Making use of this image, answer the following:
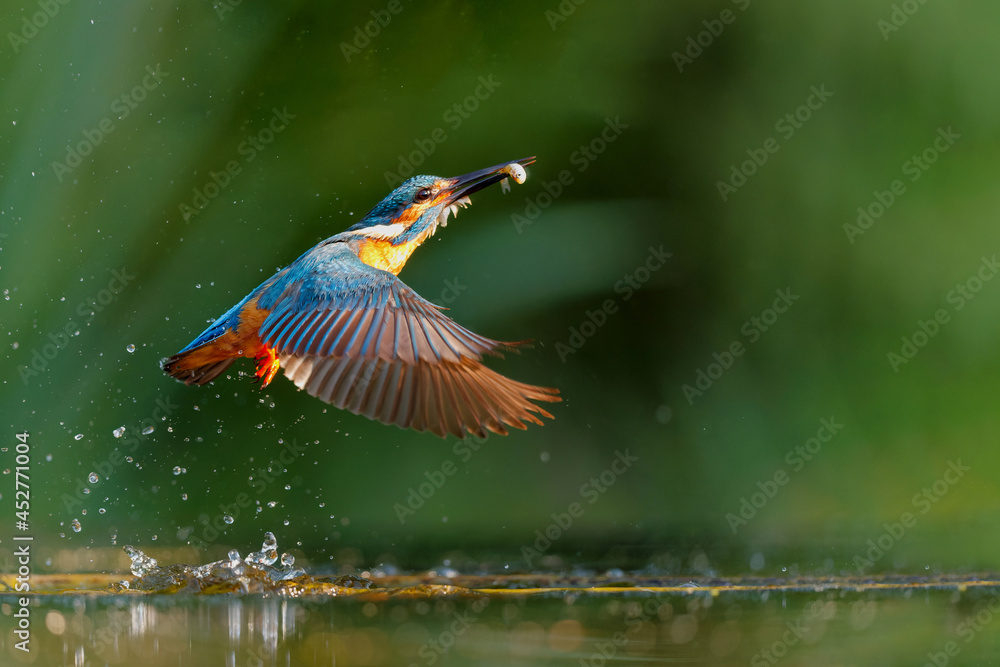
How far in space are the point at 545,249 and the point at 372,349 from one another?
5.71 feet

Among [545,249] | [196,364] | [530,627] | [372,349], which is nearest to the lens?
[530,627]

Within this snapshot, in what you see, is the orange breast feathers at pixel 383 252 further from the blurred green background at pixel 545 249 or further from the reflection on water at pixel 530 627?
the reflection on water at pixel 530 627

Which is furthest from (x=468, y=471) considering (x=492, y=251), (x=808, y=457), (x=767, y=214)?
(x=767, y=214)

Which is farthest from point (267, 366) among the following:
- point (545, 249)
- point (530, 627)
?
point (545, 249)

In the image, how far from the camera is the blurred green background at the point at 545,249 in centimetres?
383

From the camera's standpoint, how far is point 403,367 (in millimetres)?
2393

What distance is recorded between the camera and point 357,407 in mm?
2279

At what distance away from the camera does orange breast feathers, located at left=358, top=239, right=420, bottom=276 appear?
3.04 meters

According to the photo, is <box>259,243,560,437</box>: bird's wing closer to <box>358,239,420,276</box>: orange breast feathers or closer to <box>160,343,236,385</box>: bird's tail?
<box>160,343,236,385</box>: bird's tail

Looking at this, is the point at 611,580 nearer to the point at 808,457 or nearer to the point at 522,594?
the point at 522,594

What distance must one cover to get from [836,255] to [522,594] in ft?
6.74

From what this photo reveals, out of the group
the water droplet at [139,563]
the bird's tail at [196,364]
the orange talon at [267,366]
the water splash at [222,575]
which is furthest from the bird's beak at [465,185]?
the water droplet at [139,563]

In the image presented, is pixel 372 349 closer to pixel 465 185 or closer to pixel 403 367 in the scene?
pixel 403 367

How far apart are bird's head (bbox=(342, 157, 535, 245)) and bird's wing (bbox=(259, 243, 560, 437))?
0.56 metres
